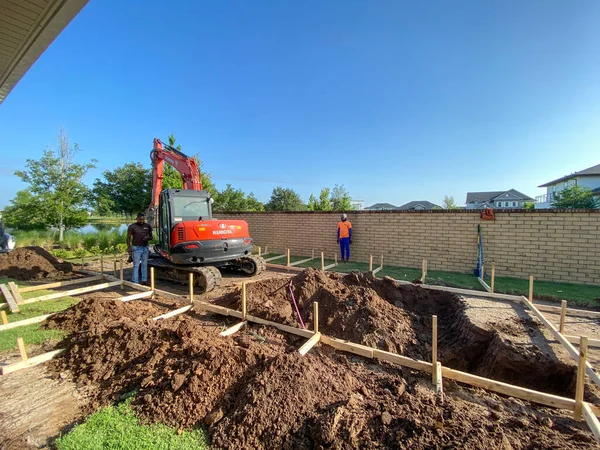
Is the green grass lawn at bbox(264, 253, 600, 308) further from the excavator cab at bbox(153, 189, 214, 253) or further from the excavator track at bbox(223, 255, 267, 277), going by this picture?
the excavator cab at bbox(153, 189, 214, 253)

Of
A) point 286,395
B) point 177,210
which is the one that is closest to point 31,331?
point 177,210

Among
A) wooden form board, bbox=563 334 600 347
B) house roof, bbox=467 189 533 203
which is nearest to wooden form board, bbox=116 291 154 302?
wooden form board, bbox=563 334 600 347

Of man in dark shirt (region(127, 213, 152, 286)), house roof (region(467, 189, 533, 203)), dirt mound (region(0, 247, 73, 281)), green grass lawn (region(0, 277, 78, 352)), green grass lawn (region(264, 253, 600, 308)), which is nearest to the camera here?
green grass lawn (region(0, 277, 78, 352))

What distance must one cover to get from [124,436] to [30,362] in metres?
2.30

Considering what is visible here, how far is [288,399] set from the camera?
8.48 feet

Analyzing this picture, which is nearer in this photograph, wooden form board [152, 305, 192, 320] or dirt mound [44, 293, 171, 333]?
dirt mound [44, 293, 171, 333]

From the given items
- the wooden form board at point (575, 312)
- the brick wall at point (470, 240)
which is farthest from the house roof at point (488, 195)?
the wooden form board at point (575, 312)

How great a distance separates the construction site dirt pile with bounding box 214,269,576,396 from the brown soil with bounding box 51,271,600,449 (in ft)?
0.46

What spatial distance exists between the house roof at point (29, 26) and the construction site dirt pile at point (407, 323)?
4.96 m

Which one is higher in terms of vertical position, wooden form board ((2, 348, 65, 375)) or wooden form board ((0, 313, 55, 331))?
wooden form board ((0, 313, 55, 331))

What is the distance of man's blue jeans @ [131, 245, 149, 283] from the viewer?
→ 7535 mm

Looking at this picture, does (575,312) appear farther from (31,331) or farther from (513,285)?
(31,331)

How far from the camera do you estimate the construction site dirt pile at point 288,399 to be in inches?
87.6

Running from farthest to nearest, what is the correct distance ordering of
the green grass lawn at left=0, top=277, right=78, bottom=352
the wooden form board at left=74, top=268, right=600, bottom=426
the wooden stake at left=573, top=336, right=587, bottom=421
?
the green grass lawn at left=0, top=277, right=78, bottom=352 < the wooden form board at left=74, top=268, right=600, bottom=426 < the wooden stake at left=573, top=336, right=587, bottom=421
